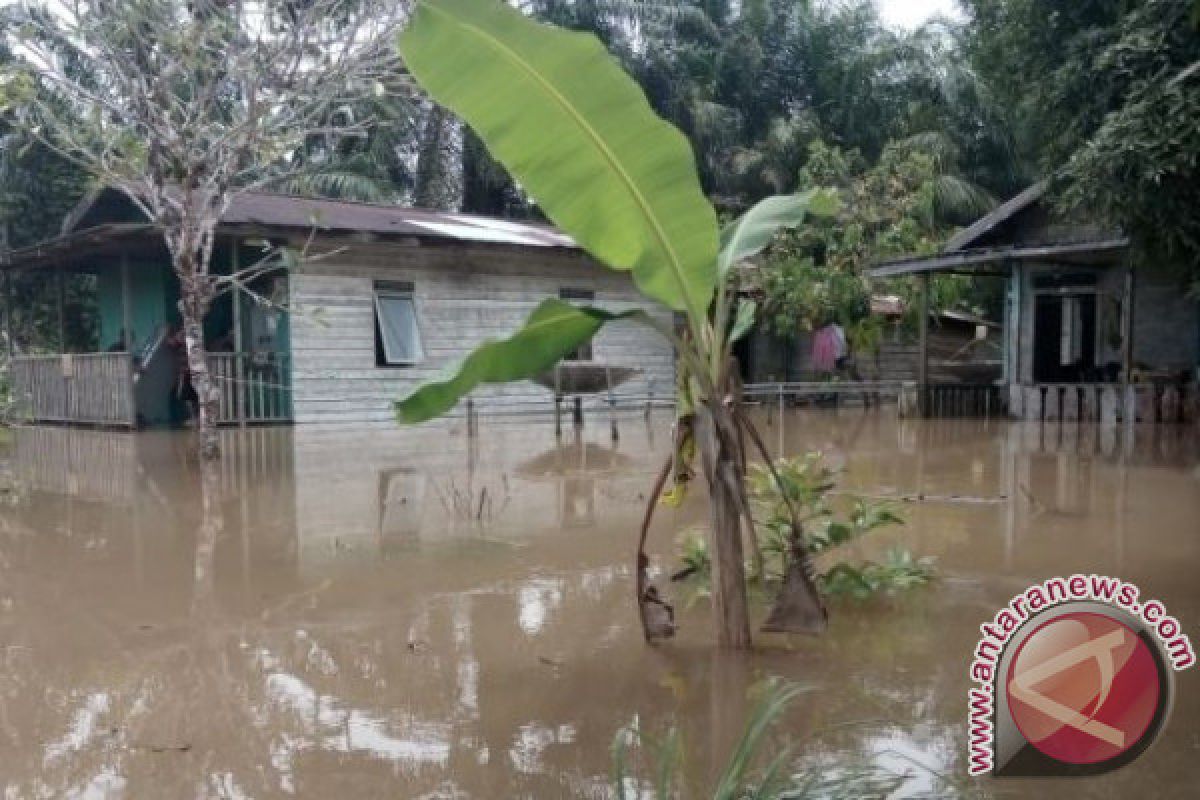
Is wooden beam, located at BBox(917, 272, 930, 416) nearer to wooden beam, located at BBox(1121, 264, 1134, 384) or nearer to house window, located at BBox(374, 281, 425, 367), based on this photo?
wooden beam, located at BBox(1121, 264, 1134, 384)

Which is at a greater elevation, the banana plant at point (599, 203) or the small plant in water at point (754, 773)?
the banana plant at point (599, 203)

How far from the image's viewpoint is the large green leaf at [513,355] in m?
3.69

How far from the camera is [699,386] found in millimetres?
3705

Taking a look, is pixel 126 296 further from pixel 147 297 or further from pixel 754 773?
pixel 754 773

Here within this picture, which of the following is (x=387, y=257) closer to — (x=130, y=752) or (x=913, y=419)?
(x=913, y=419)

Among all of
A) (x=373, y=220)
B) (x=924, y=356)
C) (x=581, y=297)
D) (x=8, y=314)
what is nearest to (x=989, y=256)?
(x=924, y=356)

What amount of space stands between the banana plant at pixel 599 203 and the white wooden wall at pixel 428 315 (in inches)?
392

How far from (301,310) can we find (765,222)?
450 inches

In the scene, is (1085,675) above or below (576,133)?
below

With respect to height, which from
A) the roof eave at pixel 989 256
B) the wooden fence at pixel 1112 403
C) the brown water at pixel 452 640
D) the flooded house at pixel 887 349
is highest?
the roof eave at pixel 989 256

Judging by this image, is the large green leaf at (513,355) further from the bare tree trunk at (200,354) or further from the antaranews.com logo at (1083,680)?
the bare tree trunk at (200,354)

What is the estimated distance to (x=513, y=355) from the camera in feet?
12.4

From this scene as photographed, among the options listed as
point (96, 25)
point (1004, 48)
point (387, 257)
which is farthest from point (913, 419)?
point (96, 25)

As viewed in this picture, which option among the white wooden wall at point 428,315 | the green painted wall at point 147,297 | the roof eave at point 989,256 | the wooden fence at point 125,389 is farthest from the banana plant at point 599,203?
the green painted wall at point 147,297
